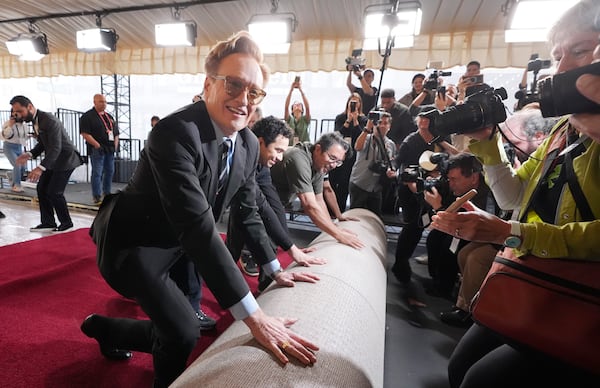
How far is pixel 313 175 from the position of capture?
2.19 m

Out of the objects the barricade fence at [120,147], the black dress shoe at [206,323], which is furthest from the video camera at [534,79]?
the barricade fence at [120,147]

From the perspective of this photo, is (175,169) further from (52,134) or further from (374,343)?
(52,134)

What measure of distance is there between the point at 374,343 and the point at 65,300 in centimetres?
198

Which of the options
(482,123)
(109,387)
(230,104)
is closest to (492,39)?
(482,123)

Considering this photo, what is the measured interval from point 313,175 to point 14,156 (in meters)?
6.01

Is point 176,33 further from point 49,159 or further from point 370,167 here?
point 370,167

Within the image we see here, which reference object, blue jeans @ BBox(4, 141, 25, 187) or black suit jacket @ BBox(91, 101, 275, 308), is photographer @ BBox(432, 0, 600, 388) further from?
blue jeans @ BBox(4, 141, 25, 187)

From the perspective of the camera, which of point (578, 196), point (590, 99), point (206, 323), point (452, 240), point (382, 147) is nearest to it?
point (590, 99)

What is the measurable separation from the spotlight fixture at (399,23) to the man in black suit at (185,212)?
10.5 feet

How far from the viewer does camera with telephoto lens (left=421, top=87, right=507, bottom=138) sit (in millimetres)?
880

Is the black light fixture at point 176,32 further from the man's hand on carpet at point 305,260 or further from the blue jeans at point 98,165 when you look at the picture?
the man's hand on carpet at point 305,260

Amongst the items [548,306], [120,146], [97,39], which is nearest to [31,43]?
[97,39]

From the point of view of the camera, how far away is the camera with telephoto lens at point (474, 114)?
34.6 inches

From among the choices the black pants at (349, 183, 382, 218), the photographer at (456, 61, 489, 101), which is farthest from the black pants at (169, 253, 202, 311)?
the black pants at (349, 183, 382, 218)
